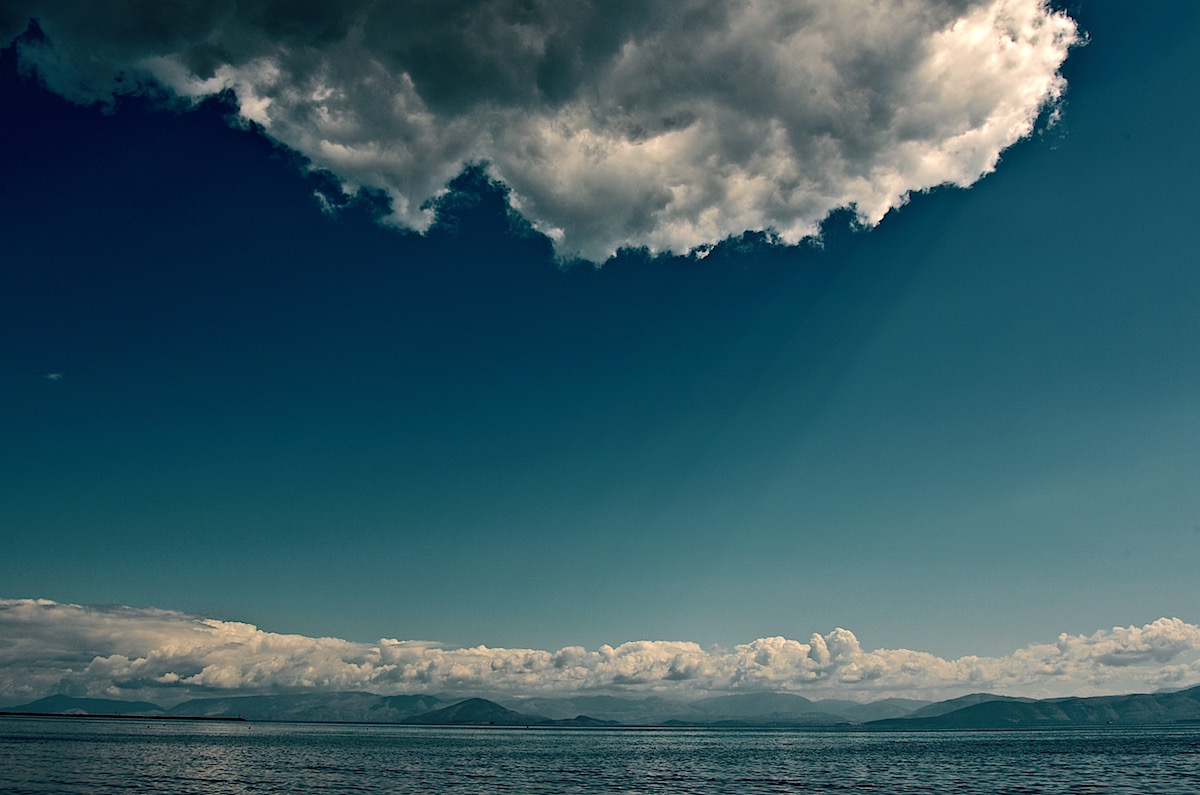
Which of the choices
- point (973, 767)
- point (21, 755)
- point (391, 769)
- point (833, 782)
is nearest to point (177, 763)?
point (21, 755)

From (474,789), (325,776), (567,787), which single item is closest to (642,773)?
(567,787)

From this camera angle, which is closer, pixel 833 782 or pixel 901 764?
pixel 833 782

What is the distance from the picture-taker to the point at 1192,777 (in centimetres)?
8900

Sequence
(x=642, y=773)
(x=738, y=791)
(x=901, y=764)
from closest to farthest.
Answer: (x=738, y=791)
(x=642, y=773)
(x=901, y=764)

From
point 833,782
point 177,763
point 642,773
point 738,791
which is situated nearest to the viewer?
point 738,791

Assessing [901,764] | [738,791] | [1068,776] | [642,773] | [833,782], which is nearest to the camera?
[738,791]

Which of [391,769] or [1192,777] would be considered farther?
[391,769]

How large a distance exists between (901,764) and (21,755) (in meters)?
153

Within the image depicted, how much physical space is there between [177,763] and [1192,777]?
148556mm

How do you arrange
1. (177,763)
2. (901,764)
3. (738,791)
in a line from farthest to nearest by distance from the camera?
(901,764), (177,763), (738,791)

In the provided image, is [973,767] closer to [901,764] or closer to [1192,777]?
[901,764]

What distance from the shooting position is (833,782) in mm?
87438

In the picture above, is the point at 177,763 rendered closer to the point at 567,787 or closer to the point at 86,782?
the point at 86,782

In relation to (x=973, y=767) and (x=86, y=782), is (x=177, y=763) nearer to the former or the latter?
(x=86, y=782)
